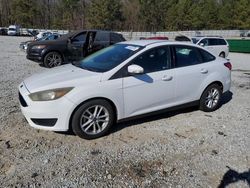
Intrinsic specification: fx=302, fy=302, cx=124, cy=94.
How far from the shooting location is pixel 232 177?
3.93m

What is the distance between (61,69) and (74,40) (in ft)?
23.3

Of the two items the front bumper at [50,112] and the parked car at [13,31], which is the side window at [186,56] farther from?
the parked car at [13,31]

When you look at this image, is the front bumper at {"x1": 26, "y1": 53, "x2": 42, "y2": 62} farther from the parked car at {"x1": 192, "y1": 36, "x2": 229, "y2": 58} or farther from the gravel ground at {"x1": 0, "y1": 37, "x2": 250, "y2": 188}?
the parked car at {"x1": 192, "y1": 36, "x2": 229, "y2": 58}

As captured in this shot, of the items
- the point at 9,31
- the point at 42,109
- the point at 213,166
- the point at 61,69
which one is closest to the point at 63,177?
the point at 42,109

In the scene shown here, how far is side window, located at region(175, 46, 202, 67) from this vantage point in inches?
229

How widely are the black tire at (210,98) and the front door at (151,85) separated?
3.28 ft

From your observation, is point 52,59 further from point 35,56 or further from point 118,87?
point 118,87

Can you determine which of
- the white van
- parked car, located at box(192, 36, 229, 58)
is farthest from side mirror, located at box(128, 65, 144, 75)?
the white van

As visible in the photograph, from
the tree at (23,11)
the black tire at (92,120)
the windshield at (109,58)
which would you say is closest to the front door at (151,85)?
the windshield at (109,58)

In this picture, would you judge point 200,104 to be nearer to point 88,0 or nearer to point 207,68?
point 207,68

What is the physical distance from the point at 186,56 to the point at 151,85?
3.86ft

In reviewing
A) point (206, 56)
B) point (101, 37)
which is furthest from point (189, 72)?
point (101, 37)

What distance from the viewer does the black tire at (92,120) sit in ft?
15.4

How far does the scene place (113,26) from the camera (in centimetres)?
8025
